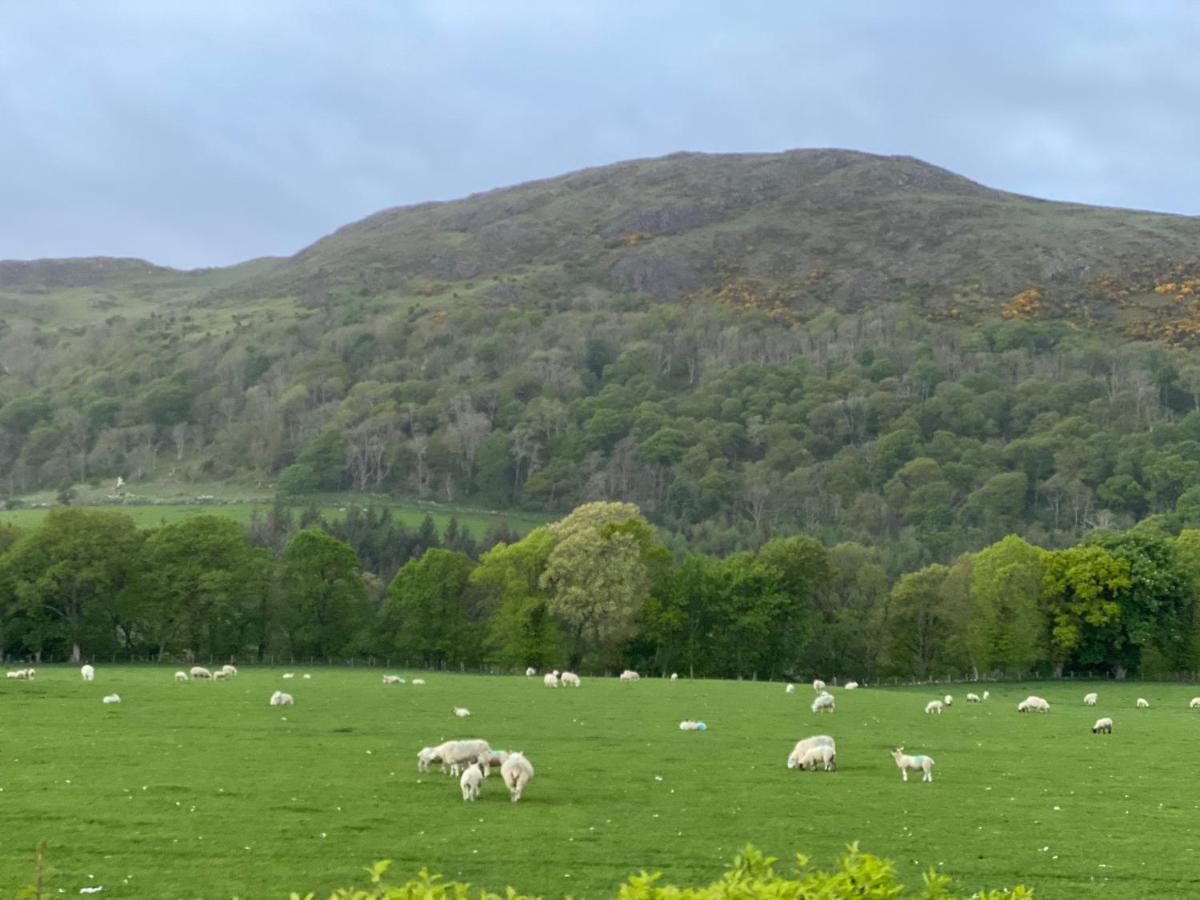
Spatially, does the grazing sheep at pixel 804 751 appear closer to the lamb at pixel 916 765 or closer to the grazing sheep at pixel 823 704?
the lamb at pixel 916 765

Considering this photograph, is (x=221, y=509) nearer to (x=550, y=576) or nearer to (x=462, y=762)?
(x=550, y=576)

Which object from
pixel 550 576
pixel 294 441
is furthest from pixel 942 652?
pixel 294 441

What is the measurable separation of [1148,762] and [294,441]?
182m

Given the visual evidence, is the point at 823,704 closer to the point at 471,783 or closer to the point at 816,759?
the point at 816,759

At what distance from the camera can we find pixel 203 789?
23000 millimetres

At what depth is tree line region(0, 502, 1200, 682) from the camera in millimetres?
79500

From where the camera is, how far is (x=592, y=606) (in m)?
78.9

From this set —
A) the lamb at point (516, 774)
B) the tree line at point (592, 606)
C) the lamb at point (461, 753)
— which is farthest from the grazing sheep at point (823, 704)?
the tree line at point (592, 606)

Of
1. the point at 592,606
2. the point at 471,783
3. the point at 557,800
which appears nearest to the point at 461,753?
the point at 471,783

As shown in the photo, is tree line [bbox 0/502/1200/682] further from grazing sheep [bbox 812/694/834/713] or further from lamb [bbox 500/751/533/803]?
lamb [bbox 500/751/533/803]

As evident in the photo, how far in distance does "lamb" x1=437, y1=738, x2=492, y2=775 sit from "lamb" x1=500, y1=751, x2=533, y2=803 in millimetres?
2224

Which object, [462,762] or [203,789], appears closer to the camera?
[203,789]

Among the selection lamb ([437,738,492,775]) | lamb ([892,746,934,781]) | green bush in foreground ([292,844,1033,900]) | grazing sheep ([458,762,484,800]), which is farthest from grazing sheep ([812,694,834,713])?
green bush in foreground ([292,844,1033,900])

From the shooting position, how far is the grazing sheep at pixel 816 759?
28516 millimetres
